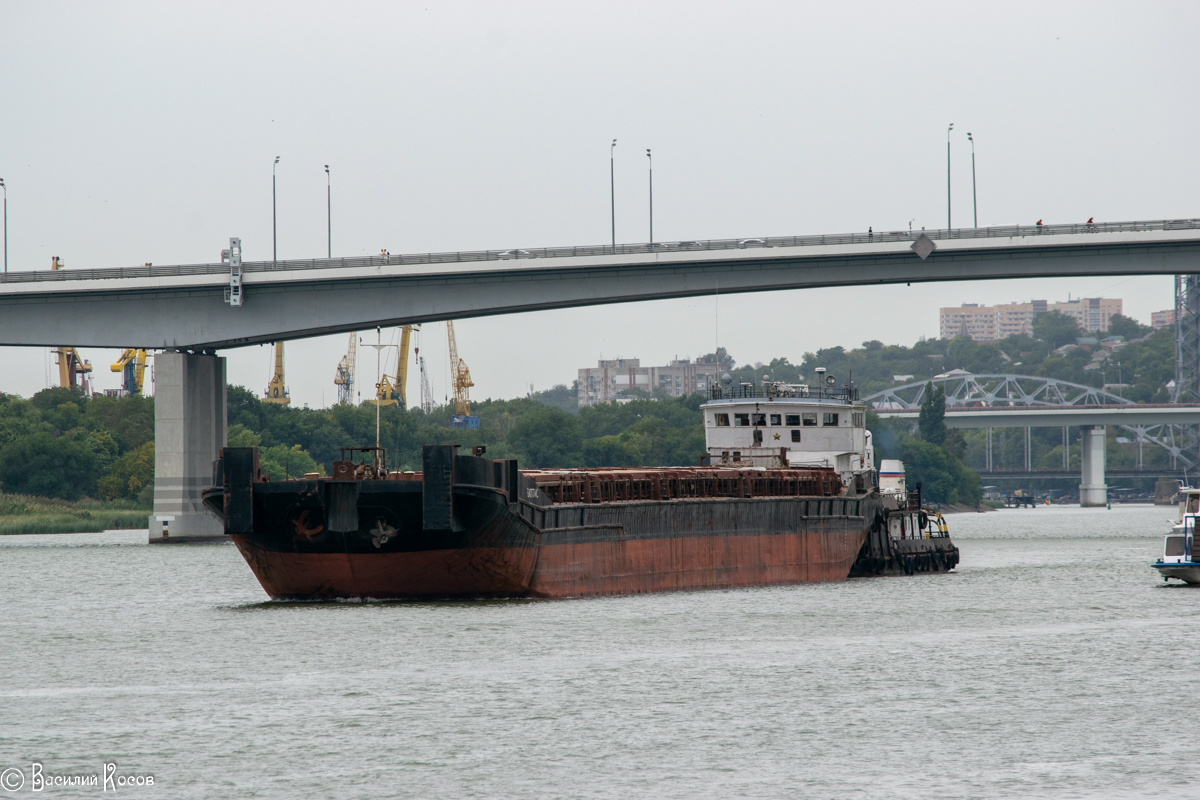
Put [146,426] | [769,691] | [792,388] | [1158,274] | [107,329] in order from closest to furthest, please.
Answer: [769,691] < [792,388] < [1158,274] < [107,329] < [146,426]

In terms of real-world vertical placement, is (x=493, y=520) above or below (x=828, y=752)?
above

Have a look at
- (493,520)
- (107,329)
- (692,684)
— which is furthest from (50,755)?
(107,329)

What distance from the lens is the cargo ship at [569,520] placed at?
131 ft

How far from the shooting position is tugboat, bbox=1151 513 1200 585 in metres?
50.7

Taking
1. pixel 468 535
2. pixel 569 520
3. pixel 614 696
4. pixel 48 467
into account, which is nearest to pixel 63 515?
pixel 48 467

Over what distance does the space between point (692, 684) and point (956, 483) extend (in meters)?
164


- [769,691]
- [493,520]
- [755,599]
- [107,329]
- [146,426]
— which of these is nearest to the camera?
[769,691]

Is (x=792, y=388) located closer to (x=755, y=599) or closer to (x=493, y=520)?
(x=755, y=599)

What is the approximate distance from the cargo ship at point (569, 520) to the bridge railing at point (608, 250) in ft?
59.6

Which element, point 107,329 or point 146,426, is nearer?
point 107,329

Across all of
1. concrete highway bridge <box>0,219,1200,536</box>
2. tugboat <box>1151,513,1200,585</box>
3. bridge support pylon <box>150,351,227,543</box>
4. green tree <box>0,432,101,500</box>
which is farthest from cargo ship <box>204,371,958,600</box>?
green tree <box>0,432,101,500</box>

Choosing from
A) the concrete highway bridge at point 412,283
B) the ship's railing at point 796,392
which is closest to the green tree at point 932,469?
the concrete highway bridge at point 412,283

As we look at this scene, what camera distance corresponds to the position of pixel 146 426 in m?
143

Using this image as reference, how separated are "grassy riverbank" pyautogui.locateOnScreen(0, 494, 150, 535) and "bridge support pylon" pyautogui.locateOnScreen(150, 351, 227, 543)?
13610 millimetres
